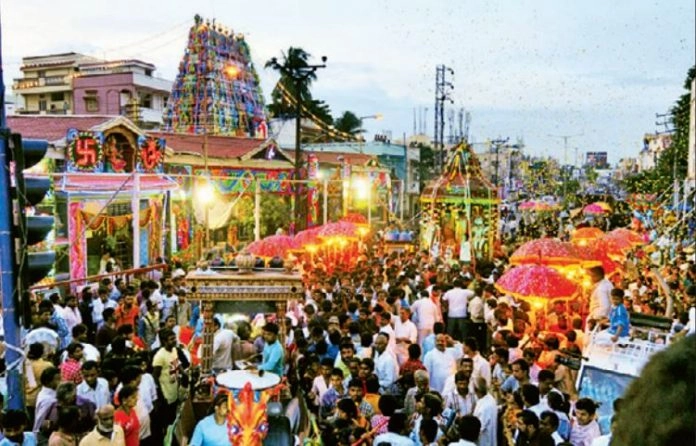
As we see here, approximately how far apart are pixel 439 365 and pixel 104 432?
3.87m

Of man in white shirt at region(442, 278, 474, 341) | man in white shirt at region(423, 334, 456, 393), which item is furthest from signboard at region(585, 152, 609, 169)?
man in white shirt at region(423, 334, 456, 393)

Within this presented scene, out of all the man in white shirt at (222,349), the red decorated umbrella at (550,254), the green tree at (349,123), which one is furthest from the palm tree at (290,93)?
the man in white shirt at (222,349)

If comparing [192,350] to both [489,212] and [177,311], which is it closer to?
[177,311]

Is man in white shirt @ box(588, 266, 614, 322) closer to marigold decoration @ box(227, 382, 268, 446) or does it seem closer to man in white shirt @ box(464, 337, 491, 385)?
man in white shirt @ box(464, 337, 491, 385)

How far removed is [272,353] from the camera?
772cm

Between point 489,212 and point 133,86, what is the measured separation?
25.5 metres

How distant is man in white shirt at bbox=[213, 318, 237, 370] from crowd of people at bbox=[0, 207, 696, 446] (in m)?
0.01

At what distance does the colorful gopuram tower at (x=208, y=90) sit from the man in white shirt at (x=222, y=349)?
27.3m

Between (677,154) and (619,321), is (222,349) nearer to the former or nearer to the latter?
(619,321)

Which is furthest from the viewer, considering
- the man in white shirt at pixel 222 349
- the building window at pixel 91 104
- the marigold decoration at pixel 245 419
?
the building window at pixel 91 104

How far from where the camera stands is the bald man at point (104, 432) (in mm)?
5111

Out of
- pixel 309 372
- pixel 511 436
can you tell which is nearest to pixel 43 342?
pixel 309 372

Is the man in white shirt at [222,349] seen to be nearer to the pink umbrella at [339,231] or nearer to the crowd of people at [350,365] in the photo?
the crowd of people at [350,365]

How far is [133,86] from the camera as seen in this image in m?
39.2
